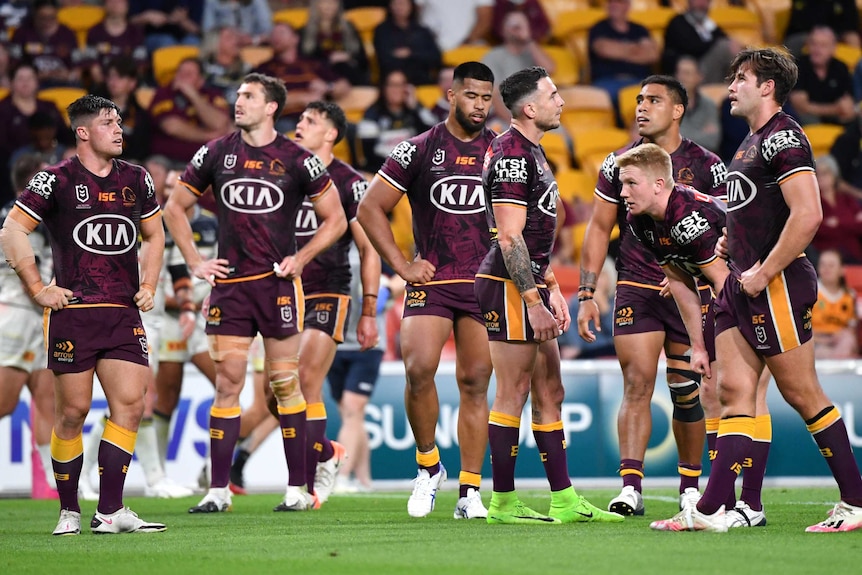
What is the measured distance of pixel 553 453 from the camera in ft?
26.3

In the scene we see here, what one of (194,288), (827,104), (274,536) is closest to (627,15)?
(827,104)

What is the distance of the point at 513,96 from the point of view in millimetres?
7957

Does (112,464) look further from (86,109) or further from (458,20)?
(458,20)

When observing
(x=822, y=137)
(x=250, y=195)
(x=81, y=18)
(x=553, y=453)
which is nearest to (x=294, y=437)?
(x=250, y=195)

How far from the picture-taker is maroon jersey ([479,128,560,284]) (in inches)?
301

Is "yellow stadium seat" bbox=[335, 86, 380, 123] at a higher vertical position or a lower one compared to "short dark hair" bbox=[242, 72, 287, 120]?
higher

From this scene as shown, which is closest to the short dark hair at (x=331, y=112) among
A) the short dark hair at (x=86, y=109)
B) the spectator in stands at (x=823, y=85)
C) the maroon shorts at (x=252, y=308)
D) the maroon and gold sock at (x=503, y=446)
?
the maroon shorts at (x=252, y=308)

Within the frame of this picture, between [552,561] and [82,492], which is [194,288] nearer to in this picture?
[82,492]

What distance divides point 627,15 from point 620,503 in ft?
40.6

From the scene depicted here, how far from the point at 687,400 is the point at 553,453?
4.60ft

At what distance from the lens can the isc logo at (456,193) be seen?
29.0 feet

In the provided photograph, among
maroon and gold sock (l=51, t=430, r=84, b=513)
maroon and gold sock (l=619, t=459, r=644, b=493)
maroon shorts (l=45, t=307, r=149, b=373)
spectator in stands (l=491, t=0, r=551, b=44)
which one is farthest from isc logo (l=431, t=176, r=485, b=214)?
spectator in stands (l=491, t=0, r=551, b=44)

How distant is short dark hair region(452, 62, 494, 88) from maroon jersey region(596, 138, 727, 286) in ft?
3.44

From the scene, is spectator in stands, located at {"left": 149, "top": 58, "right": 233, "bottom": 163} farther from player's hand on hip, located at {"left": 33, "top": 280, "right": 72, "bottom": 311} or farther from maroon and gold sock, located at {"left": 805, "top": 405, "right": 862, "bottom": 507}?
maroon and gold sock, located at {"left": 805, "top": 405, "right": 862, "bottom": 507}
